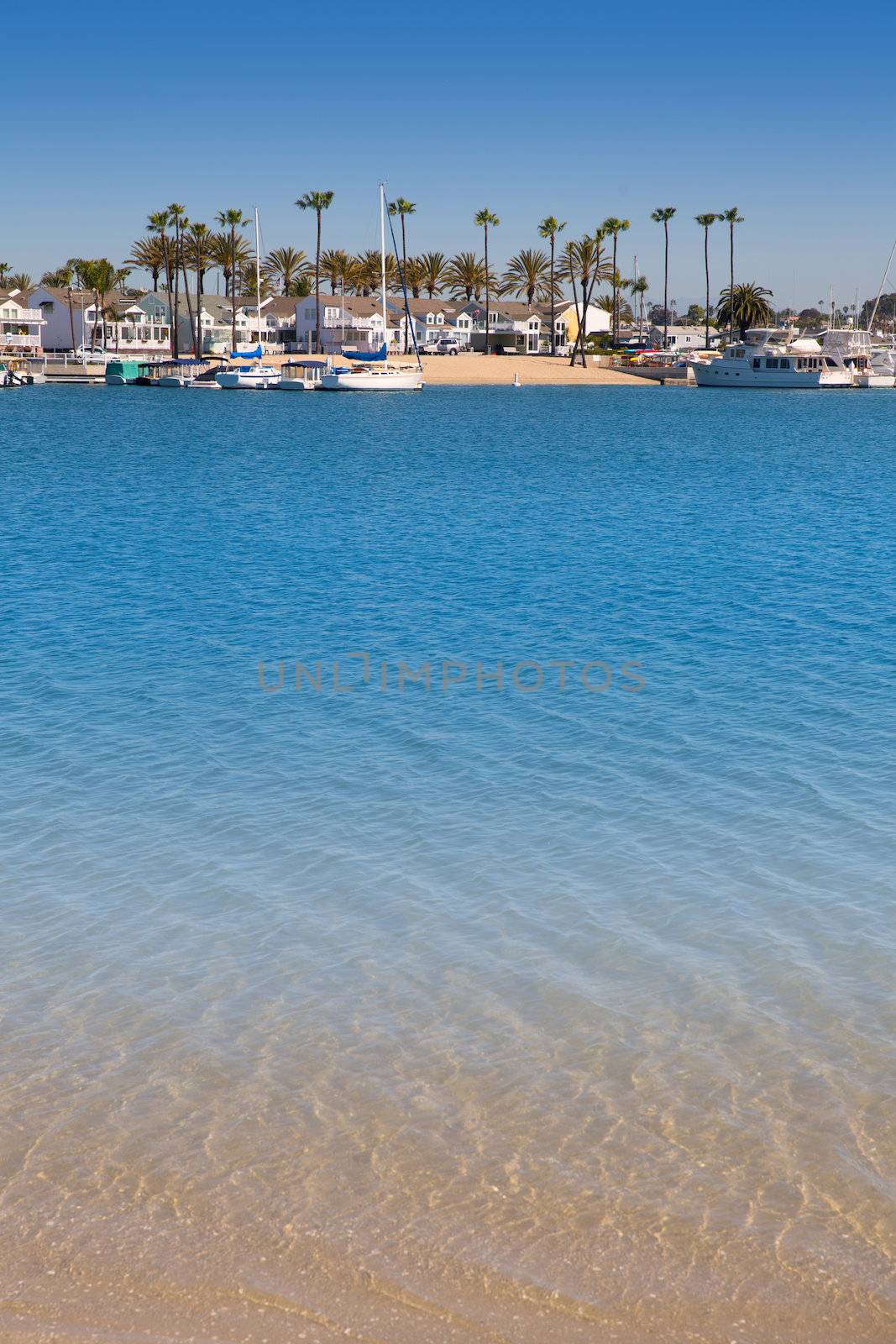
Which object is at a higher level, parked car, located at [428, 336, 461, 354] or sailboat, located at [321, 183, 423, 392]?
parked car, located at [428, 336, 461, 354]

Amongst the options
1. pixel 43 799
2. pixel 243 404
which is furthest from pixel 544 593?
pixel 243 404

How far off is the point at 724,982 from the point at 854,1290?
333 centimetres

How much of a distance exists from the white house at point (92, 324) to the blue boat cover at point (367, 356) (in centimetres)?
4576

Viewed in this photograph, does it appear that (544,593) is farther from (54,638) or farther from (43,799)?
(43,799)

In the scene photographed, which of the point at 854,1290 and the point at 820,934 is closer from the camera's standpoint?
the point at 854,1290

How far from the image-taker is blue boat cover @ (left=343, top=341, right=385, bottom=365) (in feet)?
474

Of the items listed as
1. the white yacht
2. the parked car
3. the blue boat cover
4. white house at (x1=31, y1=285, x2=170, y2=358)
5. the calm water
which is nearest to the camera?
the calm water

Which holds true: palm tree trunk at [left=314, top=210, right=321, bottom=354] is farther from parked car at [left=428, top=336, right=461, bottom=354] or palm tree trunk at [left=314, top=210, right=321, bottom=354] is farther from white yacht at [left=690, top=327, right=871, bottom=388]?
white yacht at [left=690, top=327, right=871, bottom=388]

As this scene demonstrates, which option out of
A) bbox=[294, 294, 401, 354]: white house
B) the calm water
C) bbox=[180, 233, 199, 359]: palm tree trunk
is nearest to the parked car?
bbox=[294, 294, 401, 354]: white house

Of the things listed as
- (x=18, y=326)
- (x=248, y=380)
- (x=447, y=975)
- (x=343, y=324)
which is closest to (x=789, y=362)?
(x=343, y=324)

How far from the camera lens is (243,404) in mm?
119250

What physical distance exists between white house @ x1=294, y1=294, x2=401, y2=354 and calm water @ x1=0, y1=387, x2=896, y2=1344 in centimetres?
16049

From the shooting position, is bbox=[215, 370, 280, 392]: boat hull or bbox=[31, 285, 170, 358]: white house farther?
bbox=[31, 285, 170, 358]: white house

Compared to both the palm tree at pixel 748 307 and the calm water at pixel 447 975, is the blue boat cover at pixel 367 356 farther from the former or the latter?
the calm water at pixel 447 975
